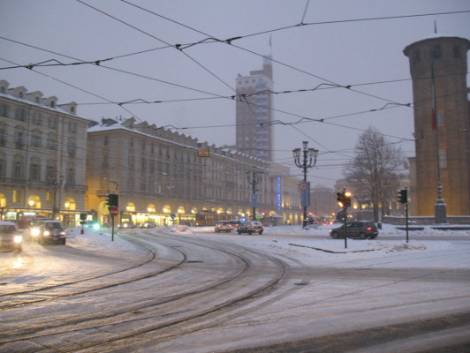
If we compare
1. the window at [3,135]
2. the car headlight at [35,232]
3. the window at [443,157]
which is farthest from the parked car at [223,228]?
the window at [3,135]

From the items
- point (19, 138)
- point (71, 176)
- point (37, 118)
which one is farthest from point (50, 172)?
point (37, 118)

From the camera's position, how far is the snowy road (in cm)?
727

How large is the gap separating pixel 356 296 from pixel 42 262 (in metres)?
13.5

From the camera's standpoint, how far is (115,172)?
271ft

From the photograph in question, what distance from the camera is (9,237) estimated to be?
84.0 ft

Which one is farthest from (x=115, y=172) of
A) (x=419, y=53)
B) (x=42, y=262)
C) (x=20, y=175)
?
(x=42, y=262)

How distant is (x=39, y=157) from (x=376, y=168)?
151 feet

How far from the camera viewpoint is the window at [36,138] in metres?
69.1

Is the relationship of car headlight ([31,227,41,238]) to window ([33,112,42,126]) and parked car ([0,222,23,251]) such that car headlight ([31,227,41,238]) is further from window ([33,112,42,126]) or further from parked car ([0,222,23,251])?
window ([33,112,42,126])

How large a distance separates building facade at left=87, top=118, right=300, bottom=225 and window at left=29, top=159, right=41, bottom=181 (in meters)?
10.9

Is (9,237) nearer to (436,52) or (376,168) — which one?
(376,168)

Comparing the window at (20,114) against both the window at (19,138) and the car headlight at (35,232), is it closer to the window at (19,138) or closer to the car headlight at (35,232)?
the window at (19,138)

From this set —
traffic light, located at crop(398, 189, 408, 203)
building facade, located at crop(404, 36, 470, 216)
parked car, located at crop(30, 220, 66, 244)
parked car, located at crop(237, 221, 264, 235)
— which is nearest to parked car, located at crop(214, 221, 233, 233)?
parked car, located at crop(237, 221, 264, 235)

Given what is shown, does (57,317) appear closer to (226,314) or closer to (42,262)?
(226,314)
